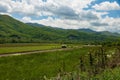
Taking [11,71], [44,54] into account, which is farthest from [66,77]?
[44,54]

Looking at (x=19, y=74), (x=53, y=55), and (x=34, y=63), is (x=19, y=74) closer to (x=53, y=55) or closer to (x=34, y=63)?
(x=34, y=63)

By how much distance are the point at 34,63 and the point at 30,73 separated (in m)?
9.31

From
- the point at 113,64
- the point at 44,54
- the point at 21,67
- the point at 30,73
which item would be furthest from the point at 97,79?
the point at 44,54

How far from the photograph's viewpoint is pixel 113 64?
75.4ft

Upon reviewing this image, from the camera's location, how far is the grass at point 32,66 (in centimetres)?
3688

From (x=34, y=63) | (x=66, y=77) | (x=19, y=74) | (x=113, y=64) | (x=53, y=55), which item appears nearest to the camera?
(x=66, y=77)

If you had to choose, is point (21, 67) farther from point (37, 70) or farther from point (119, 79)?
point (119, 79)

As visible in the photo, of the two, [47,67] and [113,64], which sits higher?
[113,64]

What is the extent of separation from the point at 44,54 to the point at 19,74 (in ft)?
64.3

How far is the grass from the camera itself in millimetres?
36875

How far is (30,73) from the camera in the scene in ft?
126

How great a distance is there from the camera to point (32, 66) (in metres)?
44.7

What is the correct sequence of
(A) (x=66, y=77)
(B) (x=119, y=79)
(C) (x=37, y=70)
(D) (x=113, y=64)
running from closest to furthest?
(B) (x=119, y=79) < (A) (x=66, y=77) < (D) (x=113, y=64) < (C) (x=37, y=70)

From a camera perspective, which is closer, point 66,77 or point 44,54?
point 66,77
